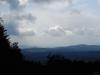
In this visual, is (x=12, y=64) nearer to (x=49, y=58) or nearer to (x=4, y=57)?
(x=4, y=57)

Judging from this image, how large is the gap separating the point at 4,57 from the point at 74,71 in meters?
6.13

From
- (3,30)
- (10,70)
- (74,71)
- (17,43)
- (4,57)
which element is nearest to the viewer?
(10,70)

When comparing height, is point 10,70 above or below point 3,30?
below

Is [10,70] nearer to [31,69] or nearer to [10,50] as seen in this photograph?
[31,69]

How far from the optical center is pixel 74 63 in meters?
40.0

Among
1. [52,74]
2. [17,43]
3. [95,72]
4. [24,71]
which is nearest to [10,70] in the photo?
[24,71]

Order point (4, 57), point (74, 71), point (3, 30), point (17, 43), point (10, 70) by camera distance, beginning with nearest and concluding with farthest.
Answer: point (10, 70) < point (4, 57) < point (74, 71) < point (3, 30) < point (17, 43)

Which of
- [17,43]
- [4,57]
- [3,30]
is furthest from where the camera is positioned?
[17,43]

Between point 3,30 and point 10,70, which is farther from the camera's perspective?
point 3,30

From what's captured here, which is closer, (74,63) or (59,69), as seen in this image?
(59,69)

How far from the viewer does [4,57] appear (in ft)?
116

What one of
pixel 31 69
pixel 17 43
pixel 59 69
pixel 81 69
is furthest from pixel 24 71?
pixel 17 43

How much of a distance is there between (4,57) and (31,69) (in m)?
2.41

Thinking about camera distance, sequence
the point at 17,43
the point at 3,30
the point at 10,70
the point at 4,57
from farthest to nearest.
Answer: the point at 17,43
the point at 3,30
the point at 4,57
the point at 10,70
